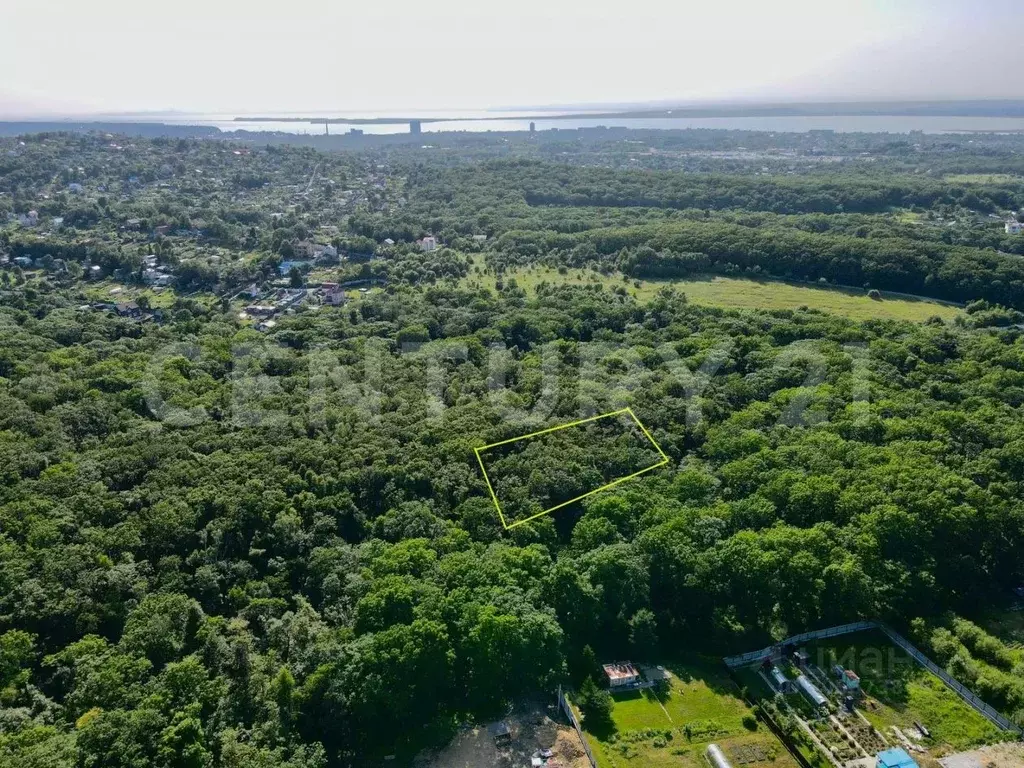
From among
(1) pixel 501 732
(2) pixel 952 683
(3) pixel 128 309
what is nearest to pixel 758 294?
(2) pixel 952 683

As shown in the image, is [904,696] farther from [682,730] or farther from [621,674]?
[621,674]

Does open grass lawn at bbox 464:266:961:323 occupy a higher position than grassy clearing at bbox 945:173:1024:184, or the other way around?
grassy clearing at bbox 945:173:1024:184

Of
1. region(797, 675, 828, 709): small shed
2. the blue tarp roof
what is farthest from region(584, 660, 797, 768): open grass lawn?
the blue tarp roof

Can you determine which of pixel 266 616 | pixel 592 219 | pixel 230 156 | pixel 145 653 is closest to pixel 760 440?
pixel 266 616

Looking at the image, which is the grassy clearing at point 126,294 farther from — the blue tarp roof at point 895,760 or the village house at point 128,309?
the blue tarp roof at point 895,760

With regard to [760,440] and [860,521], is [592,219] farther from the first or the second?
[860,521]

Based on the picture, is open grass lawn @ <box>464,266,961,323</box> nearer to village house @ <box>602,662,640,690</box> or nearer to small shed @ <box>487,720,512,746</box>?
village house @ <box>602,662,640,690</box>
